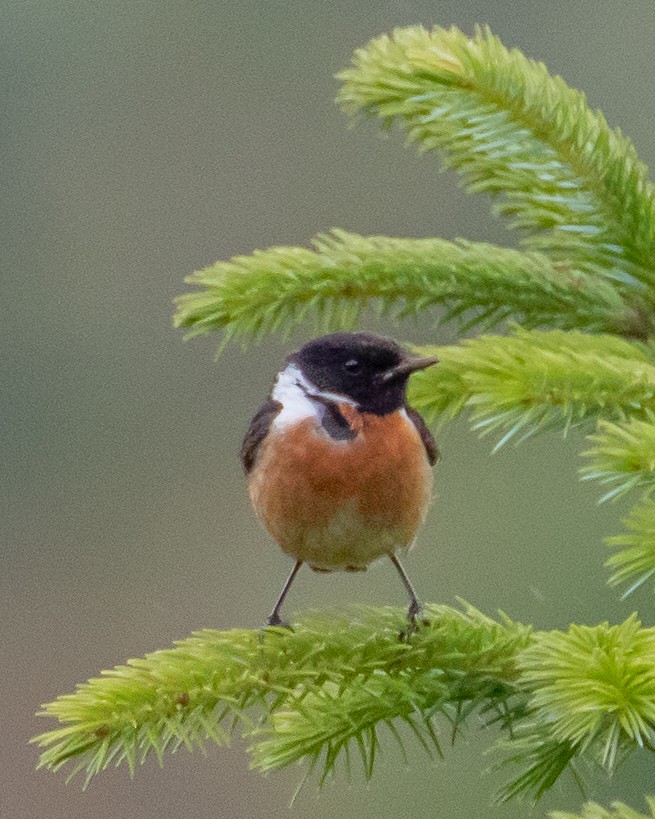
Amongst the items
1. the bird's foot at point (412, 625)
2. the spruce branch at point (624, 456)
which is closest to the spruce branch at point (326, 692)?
the bird's foot at point (412, 625)

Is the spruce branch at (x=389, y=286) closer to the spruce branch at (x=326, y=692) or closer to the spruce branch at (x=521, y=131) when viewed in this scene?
the spruce branch at (x=521, y=131)

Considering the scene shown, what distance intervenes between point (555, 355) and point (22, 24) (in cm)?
727

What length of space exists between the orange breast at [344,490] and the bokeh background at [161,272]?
2.17 meters

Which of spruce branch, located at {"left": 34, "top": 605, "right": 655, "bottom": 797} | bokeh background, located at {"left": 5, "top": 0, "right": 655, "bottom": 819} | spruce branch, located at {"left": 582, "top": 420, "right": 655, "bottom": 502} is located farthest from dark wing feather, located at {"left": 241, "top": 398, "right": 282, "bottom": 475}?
bokeh background, located at {"left": 5, "top": 0, "right": 655, "bottom": 819}

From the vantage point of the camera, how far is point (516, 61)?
184 cm

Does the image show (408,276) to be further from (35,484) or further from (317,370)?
(35,484)

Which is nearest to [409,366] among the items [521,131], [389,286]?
[389,286]

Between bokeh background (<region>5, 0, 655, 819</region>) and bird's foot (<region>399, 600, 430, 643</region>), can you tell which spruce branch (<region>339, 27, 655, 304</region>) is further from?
bokeh background (<region>5, 0, 655, 819</region>)

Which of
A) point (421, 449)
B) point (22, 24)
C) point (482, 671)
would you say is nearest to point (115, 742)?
point (482, 671)

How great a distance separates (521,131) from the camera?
6.14ft

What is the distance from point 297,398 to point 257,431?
0.33 ft

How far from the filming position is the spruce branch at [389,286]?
185 cm

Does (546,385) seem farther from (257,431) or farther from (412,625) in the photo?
(257,431)

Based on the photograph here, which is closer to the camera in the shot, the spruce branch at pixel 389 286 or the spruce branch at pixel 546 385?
the spruce branch at pixel 546 385
